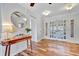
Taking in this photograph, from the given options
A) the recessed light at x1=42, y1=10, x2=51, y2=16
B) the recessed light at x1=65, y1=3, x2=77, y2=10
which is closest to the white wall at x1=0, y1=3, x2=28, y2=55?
the recessed light at x1=42, y1=10, x2=51, y2=16

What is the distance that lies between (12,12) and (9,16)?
0.09 m

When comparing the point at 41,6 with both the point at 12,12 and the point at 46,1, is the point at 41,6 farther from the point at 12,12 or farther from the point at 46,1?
the point at 12,12

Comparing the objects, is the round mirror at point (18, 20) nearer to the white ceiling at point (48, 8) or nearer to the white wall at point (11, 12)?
the white wall at point (11, 12)

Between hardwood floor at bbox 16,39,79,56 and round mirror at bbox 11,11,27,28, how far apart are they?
0.44 m

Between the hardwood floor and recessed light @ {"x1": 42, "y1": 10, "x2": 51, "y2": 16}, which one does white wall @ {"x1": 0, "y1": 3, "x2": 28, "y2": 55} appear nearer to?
the hardwood floor

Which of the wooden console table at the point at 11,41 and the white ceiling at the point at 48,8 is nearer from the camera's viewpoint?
the wooden console table at the point at 11,41

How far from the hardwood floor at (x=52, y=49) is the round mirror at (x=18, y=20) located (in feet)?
1.44

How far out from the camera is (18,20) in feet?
7.09

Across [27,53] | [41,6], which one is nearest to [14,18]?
[41,6]

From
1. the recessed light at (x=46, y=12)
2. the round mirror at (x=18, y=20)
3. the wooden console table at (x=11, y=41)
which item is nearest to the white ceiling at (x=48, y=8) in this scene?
the recessed light at (x=46, y=12)

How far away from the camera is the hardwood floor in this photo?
2.12 metres

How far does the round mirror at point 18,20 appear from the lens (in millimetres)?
2105

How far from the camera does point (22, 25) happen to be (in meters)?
2.17

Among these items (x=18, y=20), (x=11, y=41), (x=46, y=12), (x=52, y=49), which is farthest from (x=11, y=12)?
(x=52, y=49)
